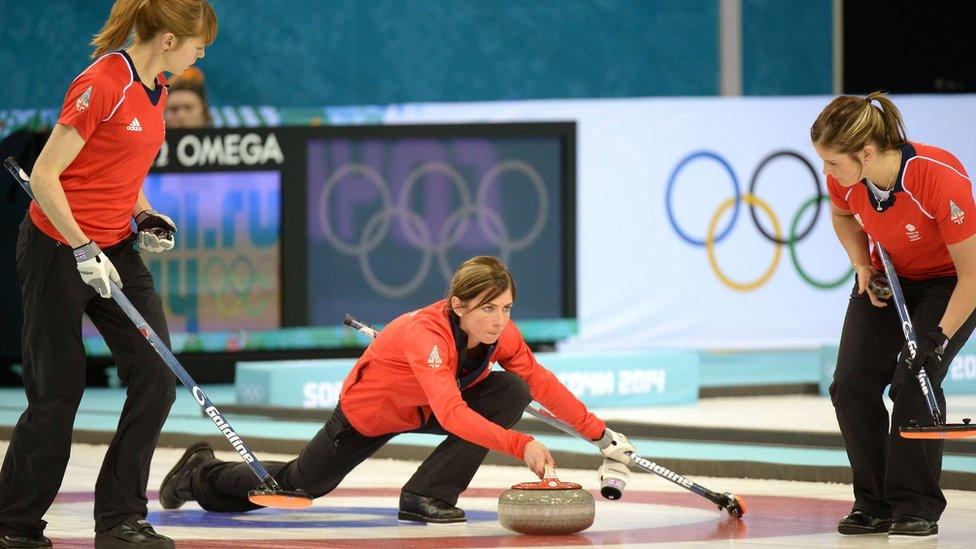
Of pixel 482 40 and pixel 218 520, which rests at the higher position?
pixel 482 40

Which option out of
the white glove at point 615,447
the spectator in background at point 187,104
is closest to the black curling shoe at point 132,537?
the white glove at point 615,447

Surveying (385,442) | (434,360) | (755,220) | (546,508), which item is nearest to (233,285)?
(755,220)

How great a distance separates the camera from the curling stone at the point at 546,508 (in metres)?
4.82

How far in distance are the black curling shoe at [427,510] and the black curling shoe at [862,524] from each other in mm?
1167

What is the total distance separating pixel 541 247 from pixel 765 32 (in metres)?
5.28

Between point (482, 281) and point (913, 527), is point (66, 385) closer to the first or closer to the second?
point (482, 281)

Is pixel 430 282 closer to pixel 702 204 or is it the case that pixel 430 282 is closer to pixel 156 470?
pixel 702 204

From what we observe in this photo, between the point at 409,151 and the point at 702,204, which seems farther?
the point at 702,204

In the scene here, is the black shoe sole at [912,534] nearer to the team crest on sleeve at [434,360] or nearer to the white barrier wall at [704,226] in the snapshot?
the team crest on sleeve at [434,360]

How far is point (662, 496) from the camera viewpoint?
5879mm

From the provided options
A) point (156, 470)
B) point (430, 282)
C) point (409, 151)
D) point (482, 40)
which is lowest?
point (156, 470)

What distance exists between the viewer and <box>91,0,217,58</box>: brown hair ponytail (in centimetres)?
434

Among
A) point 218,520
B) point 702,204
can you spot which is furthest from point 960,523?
point 702,204

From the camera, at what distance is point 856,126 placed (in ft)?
15.5
